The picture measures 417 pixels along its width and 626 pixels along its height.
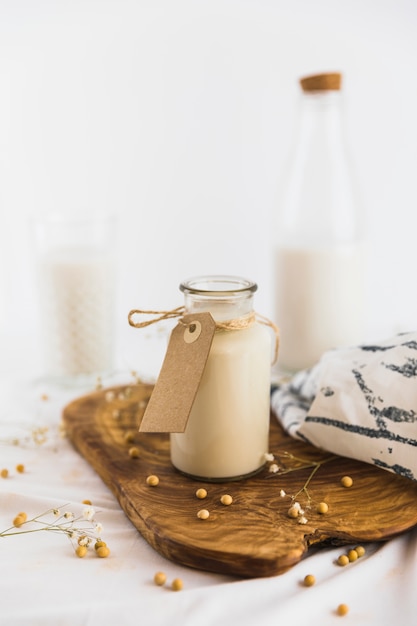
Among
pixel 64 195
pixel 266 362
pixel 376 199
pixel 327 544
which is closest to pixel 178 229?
pixel 64 195

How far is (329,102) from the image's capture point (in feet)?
5.10

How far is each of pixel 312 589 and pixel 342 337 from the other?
80 cm

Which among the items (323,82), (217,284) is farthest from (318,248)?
(217,284)

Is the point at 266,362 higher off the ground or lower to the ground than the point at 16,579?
higher

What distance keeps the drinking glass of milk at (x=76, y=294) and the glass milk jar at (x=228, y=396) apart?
1.76ft

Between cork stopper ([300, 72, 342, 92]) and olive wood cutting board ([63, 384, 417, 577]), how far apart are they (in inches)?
28.1

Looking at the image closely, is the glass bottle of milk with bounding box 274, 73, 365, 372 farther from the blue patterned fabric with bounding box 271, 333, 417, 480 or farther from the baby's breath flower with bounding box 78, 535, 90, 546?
the baby's breath flower with bounding box 78, 535, 90, 546

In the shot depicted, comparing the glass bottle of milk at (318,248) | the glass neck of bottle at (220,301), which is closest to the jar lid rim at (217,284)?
the glass neck of bottle at (220,301)

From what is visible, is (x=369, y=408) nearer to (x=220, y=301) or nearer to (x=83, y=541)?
(x=220, y=301)

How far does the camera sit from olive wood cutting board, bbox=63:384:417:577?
2.85 feet

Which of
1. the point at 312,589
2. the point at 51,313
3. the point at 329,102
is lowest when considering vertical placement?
the point at 312,589

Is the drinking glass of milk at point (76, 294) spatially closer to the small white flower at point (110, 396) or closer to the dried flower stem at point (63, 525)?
the small white flower at point (110, 396)

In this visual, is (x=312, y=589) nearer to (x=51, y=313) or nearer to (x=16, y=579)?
(x=16, y=579)

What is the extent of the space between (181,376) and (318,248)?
0.64 meters
